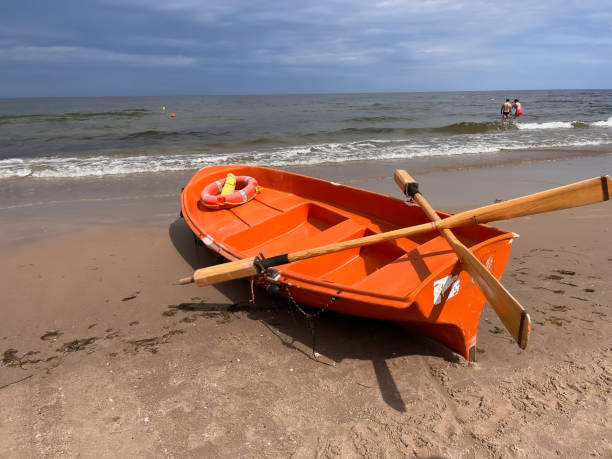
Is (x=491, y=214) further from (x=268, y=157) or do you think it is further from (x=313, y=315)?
(x=268, y=157)

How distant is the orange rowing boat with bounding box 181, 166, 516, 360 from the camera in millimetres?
3373

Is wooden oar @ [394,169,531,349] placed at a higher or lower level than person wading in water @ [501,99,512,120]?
lower

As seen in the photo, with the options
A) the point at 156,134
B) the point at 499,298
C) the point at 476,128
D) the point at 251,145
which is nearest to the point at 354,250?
the point at 499,298

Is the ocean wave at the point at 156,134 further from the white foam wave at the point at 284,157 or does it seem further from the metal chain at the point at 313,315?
the metal chain at the point at 313,315

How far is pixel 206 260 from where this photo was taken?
19.9 feet

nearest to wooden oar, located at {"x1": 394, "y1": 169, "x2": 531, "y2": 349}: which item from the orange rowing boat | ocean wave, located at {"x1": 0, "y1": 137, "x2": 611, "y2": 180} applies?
the orange rowing boat

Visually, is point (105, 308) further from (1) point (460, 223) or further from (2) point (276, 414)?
(1) point (460, 223)

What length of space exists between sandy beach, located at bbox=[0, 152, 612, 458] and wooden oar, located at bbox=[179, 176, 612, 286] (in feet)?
2.80

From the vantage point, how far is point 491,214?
153 inches

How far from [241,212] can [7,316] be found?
11.4 ft

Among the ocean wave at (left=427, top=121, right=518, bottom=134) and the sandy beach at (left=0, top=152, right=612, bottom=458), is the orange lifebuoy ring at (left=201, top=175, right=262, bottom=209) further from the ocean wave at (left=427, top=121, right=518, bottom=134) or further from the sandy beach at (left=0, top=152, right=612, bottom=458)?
the ocean wave at (left=427, top=121, right=518, bottom=134)

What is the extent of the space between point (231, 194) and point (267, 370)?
151 inches

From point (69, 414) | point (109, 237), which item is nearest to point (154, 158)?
point (109, 237)

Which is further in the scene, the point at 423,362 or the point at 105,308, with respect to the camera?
the point at 105,308
